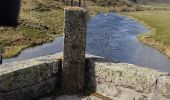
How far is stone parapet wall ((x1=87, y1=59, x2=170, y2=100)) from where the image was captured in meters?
10.4

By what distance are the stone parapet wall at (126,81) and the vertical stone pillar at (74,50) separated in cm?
46

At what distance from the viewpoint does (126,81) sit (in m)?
11.1

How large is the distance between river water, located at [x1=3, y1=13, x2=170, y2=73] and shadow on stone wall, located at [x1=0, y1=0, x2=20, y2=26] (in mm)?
34289

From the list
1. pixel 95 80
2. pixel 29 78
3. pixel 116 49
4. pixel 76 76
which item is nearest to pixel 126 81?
pixel 95 80

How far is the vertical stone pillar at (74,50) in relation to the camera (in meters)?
11.8

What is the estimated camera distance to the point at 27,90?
11234 millimetres

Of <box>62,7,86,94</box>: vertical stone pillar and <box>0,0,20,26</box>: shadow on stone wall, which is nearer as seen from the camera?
<box>0,0,20,26</box>: shadow on stone wall

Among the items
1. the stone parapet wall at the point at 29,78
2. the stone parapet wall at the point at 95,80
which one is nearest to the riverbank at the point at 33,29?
the stone parapet wall at the point at 29,78

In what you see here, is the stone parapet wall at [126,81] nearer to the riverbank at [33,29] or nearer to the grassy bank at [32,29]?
the grassy bank at [32,29]

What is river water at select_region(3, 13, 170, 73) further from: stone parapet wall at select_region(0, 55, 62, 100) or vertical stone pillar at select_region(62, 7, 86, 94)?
vertical stone pillar at select_region(62, 7, 86, 94)

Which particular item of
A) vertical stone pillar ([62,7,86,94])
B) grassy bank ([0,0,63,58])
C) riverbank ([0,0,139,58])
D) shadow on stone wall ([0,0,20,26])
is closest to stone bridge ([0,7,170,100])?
vertical stone pillar ([62,7,86,94])

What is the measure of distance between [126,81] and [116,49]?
3553 cm

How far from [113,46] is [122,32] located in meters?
11.7

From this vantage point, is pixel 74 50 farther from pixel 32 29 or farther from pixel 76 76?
pixel 32 29
